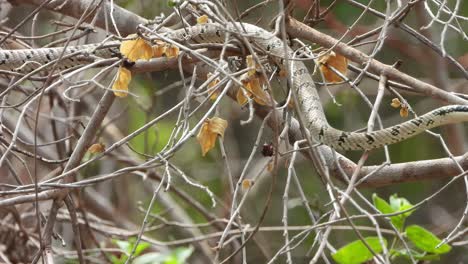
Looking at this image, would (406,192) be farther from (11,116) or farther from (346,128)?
(11,116)

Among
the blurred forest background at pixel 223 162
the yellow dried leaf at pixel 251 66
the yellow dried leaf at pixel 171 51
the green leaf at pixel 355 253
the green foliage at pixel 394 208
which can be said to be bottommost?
Result: the blurred forest background at pixel 223 162

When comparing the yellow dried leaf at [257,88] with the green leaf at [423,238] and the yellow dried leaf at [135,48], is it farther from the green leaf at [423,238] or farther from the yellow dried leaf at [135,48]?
the green leaf at [423,238]

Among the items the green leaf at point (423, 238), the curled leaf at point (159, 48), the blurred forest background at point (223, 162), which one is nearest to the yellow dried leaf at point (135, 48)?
the curled leaf at point (159, 48)

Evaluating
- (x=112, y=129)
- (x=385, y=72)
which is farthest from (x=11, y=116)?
(x=385, y=72)

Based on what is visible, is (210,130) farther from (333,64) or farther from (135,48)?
(333,64)

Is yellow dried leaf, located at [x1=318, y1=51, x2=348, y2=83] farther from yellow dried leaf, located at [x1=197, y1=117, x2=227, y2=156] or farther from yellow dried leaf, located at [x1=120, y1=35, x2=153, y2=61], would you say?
yellow dried leaf, located at [x1=120, y1=35, x2=153, y2=61]

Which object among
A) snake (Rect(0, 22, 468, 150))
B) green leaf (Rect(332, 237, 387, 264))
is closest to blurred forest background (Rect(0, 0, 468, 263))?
snake (Rect(0, 22, 468, 150))
